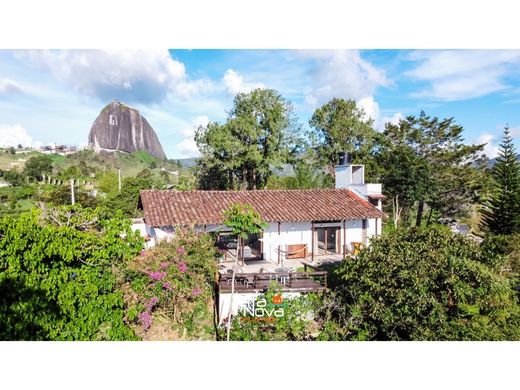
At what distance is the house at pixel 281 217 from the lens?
12.2 metres

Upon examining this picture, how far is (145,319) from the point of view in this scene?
7.01m

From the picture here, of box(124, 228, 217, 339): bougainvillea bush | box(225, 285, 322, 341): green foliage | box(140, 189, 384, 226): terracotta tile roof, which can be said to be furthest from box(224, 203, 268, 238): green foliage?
box(140, 189, 384, 226): terracotta tile roof

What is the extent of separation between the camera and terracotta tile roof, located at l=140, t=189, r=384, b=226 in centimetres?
1204

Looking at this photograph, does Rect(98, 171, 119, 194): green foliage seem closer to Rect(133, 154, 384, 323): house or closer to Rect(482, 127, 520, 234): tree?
Rect(133, 154, 384, 323): house

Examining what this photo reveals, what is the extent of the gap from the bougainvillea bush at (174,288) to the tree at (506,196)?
52.9 ft

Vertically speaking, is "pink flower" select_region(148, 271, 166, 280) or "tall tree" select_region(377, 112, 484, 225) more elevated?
"tall tree" select_region(377, 112, 484, 225)

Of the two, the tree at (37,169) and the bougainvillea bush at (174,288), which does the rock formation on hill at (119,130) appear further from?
the bougainvillea bush at (174,288)

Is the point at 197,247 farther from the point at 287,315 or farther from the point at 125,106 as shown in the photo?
the point at 125,106

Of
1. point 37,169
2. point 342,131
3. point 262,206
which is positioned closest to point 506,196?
point 342,131

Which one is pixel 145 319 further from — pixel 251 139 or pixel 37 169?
pixel 37 169

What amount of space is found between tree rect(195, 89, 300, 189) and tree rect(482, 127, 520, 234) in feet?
42.3

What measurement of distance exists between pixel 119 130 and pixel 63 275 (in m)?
89.3

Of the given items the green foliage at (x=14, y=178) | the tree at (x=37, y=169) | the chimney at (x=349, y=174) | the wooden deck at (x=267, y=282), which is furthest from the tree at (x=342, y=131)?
the green foliage at (x=14, y=178)
